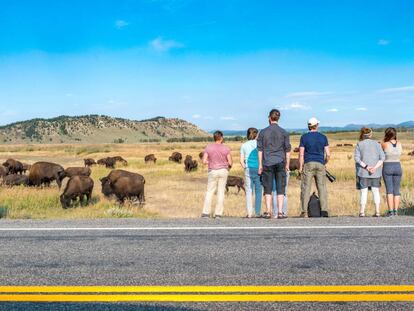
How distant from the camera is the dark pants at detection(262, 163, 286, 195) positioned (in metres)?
9.66

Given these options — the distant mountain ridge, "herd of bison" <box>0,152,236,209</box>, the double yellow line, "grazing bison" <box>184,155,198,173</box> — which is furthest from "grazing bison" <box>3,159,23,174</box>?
the distant mountain ridge

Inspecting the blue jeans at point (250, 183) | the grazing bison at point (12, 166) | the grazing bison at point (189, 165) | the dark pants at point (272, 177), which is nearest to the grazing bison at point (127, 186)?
the blue jeans at point (250, 183)

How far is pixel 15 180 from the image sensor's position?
23.2 metres

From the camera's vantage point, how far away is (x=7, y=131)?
16662 centimetres

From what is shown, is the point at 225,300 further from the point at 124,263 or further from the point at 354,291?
the point at 124,263

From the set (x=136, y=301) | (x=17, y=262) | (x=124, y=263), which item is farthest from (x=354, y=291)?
(x=17, y=262)

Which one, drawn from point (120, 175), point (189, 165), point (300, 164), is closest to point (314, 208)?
point (300, 164)

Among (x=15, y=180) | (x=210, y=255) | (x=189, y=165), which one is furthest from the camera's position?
(x=189, y=165)

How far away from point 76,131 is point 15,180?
15217 centimetres

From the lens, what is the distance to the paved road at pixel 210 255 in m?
4.73

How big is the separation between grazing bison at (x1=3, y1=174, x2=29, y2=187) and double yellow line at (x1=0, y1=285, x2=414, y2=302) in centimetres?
1991

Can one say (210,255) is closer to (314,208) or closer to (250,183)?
(314,208)

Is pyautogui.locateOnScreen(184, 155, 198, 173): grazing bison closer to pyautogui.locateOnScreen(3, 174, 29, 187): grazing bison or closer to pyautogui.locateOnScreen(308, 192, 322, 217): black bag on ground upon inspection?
pyautogui.locateOnScreen(3, 174, 29, 187): grazing bison

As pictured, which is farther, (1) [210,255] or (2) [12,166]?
(2) [12,166]
